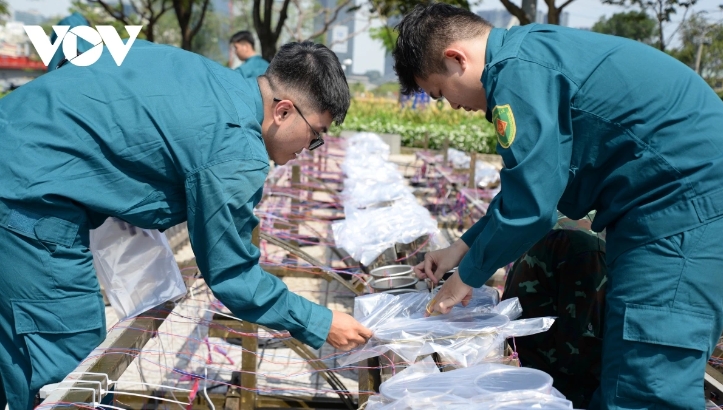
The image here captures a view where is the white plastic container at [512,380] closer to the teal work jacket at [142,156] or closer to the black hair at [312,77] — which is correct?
the teal work jacket at [142,156]

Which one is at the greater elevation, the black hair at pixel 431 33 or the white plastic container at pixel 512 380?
the black hair at pixel 431 33

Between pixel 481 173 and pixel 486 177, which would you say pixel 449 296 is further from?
pixel 481 173

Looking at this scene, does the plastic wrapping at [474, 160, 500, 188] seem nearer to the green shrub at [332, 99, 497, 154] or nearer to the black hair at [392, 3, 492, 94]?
the green shrub at [332, 99, 497, 154]

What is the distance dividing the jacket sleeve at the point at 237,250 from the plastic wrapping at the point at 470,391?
1.07 ft

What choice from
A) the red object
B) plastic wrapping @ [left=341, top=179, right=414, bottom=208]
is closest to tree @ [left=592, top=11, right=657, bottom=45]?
plastic wrapping @ [left=341, top=179, right=414, bottom=208]

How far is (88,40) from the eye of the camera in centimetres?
209

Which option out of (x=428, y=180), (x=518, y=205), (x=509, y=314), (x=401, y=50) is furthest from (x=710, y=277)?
(x=428, y=180)

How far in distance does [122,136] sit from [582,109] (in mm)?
1243

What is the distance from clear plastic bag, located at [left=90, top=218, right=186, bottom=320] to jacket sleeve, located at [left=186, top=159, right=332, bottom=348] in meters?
0.53

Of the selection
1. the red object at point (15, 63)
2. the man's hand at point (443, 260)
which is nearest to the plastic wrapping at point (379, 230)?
the man's hand at point (443, 260)

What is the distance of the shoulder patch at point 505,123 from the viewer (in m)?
1.75

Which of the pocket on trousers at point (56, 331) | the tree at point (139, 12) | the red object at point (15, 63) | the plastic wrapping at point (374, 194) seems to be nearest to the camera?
the pocket on trousers at point (56, 331)

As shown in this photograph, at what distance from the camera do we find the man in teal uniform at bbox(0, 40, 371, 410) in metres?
1.74

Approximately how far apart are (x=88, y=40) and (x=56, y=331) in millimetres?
912
